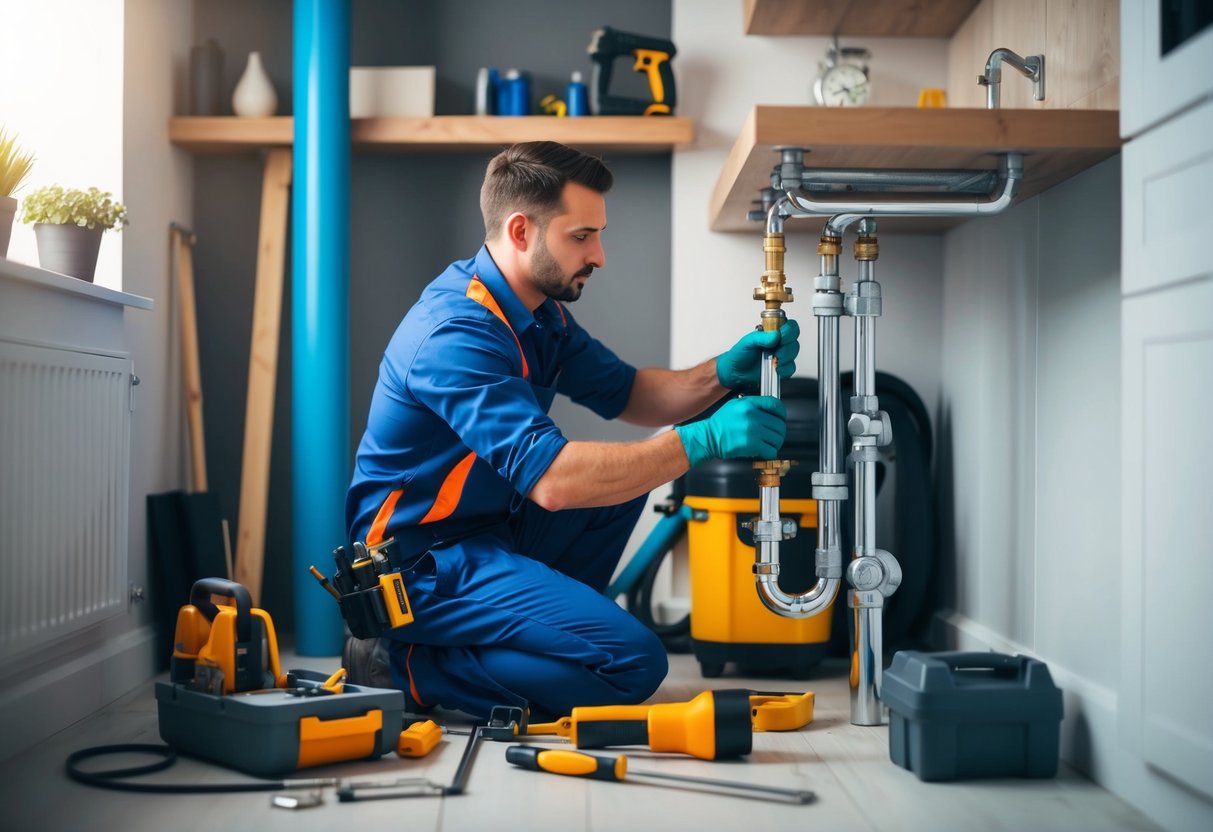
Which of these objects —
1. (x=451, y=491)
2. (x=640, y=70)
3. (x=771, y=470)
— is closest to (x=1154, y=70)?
(x=771, y=470)

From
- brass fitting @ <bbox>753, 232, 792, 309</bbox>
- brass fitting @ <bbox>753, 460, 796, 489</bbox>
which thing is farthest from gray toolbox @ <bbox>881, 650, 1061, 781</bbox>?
brass fitting @ <bbox>753, 232, 792, 309</bbox>

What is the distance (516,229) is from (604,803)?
116 centimetres

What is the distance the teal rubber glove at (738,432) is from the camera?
6.49 feet

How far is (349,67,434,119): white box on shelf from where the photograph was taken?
3.03 metres

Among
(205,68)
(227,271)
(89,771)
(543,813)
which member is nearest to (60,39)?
(205,68)

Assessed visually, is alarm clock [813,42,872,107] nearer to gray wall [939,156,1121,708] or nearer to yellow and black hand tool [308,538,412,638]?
gray wall [939,156,1121,708]

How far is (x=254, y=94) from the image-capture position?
3.01m

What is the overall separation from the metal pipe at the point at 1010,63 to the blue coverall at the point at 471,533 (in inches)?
40.8

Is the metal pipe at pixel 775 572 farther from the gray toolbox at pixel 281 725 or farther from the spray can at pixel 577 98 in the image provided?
the spray can at pixel 577 98

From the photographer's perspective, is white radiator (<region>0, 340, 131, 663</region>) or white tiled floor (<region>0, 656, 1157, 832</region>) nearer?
white tiled floor (<region>0, 656, 1157, 832</region>)

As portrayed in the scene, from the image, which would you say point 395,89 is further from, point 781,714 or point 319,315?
point 781,714

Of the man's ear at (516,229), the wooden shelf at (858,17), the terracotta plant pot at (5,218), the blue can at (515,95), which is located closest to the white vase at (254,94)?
the blue can at (515,95)

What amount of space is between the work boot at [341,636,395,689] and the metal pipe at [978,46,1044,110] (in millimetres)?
1652

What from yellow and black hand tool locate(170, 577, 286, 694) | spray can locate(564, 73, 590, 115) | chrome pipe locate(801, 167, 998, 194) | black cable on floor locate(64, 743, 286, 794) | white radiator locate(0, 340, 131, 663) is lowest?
black cable on floor locate(64, 743, 286, 794)
